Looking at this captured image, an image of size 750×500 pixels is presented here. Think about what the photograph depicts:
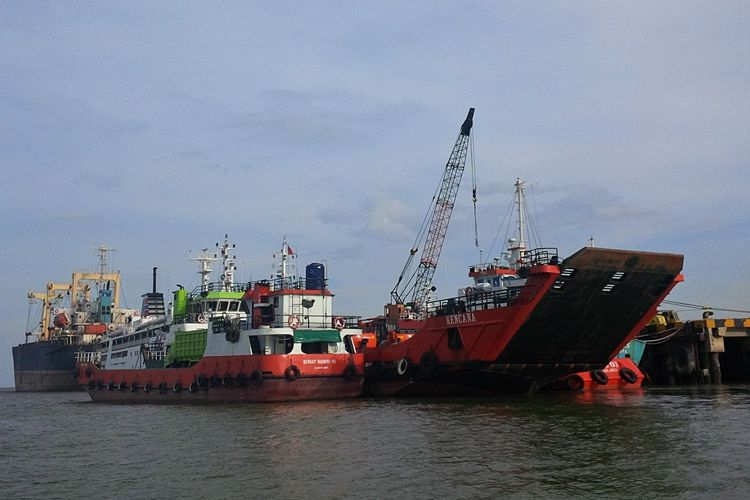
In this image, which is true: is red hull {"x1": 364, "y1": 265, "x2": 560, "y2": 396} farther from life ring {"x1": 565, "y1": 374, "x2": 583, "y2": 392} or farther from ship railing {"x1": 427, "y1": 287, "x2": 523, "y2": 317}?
life ring {"x1": 565, "y1": 374, "x2": 583, "y2": 392}

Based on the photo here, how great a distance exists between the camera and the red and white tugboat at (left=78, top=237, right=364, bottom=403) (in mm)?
36312

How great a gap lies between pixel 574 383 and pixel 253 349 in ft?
53.5

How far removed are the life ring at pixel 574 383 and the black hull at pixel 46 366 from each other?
58023 mm

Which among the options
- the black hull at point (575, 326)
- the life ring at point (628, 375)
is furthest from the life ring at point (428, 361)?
the life ring at point (628, 375)

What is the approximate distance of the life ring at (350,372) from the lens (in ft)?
122

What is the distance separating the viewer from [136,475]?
18.8 metres

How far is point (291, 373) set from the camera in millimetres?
35875

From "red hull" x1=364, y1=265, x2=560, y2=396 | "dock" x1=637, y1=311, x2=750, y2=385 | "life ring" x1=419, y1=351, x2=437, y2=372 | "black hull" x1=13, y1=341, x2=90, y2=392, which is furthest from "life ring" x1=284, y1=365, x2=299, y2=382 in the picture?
"black hull" x1=13, y1=341, x2=90, y2=392

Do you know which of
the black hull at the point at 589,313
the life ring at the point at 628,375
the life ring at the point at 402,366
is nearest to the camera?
the black hull at the point at 589,313

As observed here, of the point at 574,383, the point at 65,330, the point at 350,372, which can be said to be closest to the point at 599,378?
the point at 574,383

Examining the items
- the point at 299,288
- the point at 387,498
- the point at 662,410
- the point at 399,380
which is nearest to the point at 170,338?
the point at 299,288

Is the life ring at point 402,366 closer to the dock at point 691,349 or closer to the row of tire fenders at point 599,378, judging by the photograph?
the row of tire fenders at point 599,378

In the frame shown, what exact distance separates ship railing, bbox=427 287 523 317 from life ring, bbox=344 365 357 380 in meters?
4.91

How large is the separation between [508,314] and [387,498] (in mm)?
16596
